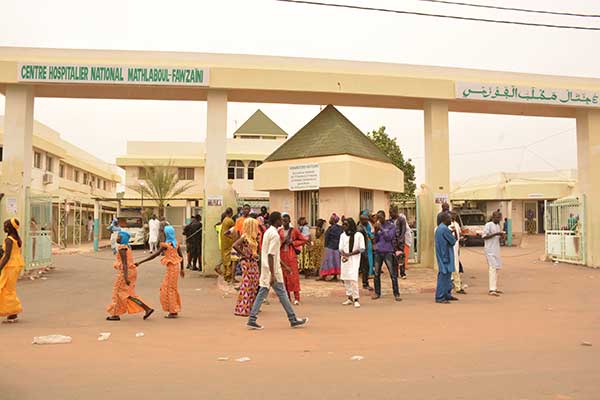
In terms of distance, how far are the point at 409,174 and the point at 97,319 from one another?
1123 inches

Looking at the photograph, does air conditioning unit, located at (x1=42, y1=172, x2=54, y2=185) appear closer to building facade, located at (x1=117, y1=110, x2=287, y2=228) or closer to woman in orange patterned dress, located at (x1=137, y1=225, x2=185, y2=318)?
building facade, located at (x1=117, y1=110, x2=287, y2=228)

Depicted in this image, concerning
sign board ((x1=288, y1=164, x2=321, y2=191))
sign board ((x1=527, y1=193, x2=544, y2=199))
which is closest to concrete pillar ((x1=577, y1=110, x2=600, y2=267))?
sign board ((x1=288, y1=164, x2=321, y2=191))

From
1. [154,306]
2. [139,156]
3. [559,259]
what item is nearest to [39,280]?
[154,306]

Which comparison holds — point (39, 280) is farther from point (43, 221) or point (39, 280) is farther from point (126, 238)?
point (126, 238)

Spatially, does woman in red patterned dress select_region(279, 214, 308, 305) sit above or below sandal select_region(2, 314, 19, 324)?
above

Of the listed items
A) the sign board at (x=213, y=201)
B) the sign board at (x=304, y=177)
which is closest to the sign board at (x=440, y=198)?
the sign board at (x=304, y=177)

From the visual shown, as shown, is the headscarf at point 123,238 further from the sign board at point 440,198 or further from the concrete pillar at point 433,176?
the sign board at point 440,198

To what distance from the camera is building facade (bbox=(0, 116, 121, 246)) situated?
101 feet

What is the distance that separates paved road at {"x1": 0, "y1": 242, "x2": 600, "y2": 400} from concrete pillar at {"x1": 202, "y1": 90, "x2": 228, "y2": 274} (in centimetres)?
419

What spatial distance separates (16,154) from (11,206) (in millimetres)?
1442

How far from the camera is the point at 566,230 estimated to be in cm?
1850

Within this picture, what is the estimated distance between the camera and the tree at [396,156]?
109 feet

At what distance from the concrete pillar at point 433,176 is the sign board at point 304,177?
11.8 ft

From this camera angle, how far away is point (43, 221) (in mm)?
15586
